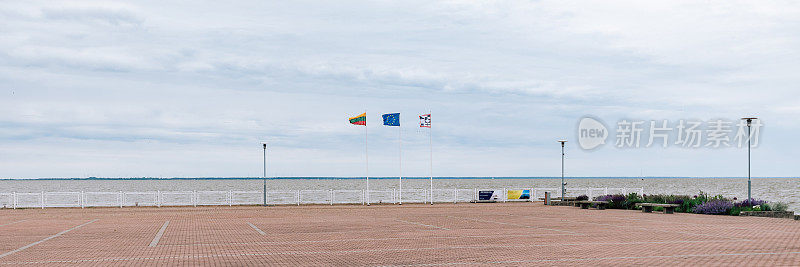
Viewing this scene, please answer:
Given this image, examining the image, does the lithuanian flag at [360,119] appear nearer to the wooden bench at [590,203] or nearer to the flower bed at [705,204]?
the wooden bench at [590,203]

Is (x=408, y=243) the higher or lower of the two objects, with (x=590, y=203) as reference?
higher

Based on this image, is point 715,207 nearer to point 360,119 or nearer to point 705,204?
point 705,204

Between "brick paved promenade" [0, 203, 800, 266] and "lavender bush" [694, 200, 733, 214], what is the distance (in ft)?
13.1

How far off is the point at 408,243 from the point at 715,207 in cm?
1734

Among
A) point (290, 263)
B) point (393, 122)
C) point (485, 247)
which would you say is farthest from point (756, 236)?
point (393, 122)

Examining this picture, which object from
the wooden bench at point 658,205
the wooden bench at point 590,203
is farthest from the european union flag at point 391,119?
the wooden bench at point 658,205

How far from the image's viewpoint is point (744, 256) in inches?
523

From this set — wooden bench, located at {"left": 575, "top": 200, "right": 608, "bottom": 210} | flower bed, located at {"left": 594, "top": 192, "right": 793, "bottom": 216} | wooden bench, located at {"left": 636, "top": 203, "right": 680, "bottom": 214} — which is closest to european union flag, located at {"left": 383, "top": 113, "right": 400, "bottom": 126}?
wooden bench, located at {"left": 575, "top": 200, "right": 608, "bottom": 210}

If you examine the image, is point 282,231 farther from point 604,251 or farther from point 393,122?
point 393,122

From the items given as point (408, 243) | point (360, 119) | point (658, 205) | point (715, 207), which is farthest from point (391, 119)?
point (408, 243)

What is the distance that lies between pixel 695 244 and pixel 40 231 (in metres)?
17.7

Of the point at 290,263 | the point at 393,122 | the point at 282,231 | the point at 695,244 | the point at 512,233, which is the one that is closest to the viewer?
the point at 290,263

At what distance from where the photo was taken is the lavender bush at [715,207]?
28.2 metres

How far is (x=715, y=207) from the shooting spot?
28.5 m
